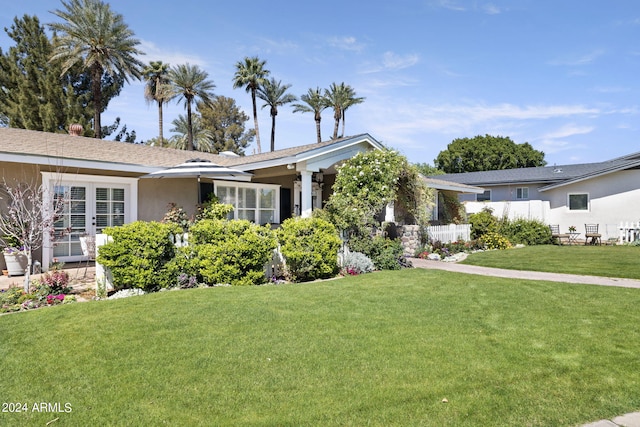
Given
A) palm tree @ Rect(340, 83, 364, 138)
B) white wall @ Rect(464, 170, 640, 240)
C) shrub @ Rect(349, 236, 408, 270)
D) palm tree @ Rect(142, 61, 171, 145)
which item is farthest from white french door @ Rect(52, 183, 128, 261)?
palm tree @ Rect(340, 83, 364, 138)

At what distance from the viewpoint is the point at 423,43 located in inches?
623

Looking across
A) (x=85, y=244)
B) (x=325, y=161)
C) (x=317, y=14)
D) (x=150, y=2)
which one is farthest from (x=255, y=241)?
(x=317, y=14)

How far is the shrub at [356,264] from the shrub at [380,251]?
1.33 feet

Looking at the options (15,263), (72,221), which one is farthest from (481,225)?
(15,263)

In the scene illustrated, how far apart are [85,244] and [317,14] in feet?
40.4

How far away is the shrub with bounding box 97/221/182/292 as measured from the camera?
270 inches

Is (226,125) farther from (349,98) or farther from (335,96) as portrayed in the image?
(349,98)

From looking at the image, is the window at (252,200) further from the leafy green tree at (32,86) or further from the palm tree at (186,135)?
the palm tree at (186,135)

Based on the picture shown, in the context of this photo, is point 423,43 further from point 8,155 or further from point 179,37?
point 8,155

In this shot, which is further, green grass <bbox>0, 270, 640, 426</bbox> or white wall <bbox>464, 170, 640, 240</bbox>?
white wall <bbox>464, 170, 640, 240</bbox>

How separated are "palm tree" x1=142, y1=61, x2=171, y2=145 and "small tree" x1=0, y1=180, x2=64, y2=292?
86.1 feet

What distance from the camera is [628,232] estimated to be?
18500 millimetres

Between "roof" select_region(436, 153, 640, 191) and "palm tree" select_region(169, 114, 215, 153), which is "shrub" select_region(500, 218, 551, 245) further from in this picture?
"palm tree" select_region(169, 114, 215, 153)

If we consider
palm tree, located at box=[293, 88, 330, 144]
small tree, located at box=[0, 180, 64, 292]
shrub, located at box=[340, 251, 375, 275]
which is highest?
palm tree, located at box=[293, 88, 330, 144]
